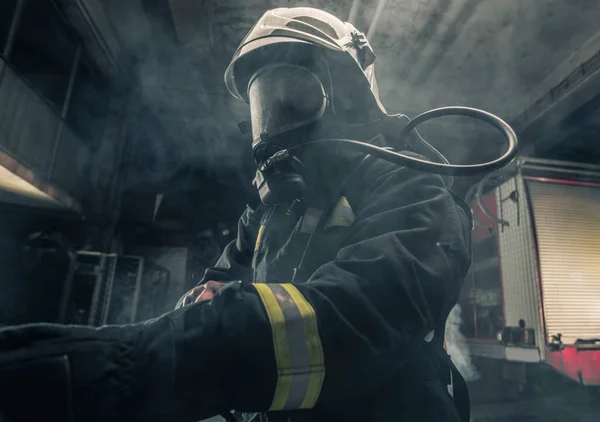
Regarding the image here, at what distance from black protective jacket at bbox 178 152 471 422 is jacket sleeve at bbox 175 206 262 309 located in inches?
25.2

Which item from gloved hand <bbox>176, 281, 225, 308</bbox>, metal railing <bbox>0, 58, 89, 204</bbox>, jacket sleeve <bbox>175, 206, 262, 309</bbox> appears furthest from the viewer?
metal railing <bbox>0, 58, 89, 204</bbox>

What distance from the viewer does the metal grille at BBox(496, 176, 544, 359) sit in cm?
437

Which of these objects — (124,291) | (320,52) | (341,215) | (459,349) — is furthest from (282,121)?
(459,349)

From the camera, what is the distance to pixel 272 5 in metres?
3.99

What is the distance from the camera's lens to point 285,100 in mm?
1488

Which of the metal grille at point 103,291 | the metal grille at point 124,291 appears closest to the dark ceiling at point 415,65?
the metal grille at point 124,291

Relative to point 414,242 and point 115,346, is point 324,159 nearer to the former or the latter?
point 414,242

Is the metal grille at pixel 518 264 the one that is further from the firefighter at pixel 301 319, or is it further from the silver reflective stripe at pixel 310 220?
the silver reflective stripe at pixel 310 220

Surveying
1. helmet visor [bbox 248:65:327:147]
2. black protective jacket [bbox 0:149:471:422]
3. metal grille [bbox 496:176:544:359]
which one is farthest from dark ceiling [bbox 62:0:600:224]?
black protective jacket [bbox 0:149:471:422]

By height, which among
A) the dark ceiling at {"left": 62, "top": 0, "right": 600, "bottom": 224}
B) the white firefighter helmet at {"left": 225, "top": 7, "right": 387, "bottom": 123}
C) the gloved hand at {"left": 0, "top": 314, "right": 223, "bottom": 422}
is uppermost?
the dark ceiling at {"left": 62, "top": 0, "right": 600, "bottom": 224}

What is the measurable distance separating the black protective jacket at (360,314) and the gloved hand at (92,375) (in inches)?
4.1

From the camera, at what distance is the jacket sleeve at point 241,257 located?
1821 mm

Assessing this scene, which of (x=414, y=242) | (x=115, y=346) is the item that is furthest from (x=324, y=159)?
(x=115, y=346)

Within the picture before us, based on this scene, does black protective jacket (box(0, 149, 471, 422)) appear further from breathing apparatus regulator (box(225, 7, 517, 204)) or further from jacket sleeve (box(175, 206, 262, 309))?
jacket sleeve (box(175, 206, 262, 309))
